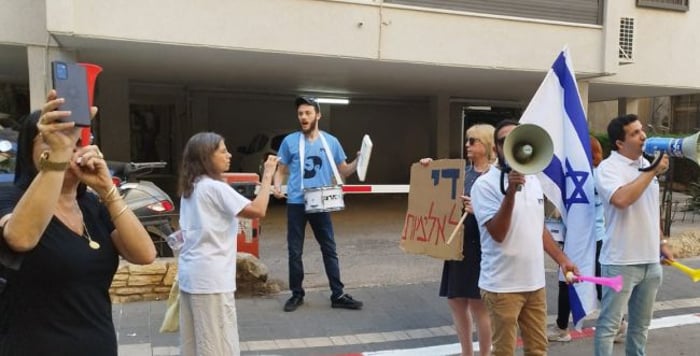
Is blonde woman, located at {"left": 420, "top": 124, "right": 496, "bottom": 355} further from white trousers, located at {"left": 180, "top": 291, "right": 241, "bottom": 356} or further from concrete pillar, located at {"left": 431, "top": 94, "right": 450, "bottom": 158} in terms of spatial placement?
concrete pillar, located at {"left": 431, "top": 94, "right": 450, "bottom": 158}

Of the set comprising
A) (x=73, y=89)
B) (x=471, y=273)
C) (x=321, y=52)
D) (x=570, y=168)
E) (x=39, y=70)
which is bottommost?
(x=471, y=273)

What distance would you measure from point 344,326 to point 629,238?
2462 millimetres

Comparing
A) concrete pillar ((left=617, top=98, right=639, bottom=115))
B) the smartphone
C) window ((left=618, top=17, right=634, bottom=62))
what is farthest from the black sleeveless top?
concrete pillar ((left=617, top=98, right=639, bottom=115))

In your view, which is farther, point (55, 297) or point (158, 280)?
point (158, 280)

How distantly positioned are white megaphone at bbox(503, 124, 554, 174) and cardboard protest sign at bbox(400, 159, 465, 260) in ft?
2.94

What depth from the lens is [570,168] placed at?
4.11 metres

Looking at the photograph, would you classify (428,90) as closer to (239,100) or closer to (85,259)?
(239,100)

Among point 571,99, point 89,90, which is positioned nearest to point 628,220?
point 571,99

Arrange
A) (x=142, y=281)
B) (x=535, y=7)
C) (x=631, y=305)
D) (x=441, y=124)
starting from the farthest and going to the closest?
(x=441, y=124), (x=535, y=7), (x=142, y=281), (x=631, y=305)

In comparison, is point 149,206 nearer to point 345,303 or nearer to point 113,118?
point 345,303

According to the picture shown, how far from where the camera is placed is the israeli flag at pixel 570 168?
13.2 ft

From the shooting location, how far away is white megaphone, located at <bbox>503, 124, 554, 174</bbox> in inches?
117

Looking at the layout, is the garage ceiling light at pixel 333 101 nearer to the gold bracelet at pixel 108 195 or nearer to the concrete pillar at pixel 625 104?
the concrete pillar at pixel 625 104

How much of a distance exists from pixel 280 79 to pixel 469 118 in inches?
287
